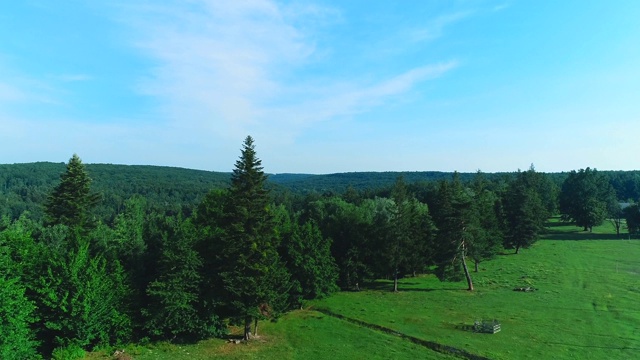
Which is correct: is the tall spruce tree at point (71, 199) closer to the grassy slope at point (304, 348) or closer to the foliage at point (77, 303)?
the foliage at point (77, 303)

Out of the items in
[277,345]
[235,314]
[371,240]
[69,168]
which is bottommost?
[277,345]

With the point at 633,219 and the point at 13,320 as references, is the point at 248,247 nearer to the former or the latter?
the point at 13,320

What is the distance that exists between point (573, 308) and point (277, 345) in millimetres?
31984

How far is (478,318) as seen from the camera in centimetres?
3994

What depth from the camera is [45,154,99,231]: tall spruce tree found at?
154 feet

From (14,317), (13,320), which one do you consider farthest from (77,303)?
(13,320)

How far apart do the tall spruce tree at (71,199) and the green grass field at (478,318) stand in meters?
21.9

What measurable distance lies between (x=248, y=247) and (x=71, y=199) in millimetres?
26487

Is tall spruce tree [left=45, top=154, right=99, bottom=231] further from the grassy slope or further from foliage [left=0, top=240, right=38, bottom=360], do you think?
the grassy slope

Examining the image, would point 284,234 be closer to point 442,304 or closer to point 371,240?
point 371,240

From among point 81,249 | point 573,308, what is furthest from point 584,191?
point 81,249

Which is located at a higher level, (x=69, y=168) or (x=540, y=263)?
(x=69, y=168)

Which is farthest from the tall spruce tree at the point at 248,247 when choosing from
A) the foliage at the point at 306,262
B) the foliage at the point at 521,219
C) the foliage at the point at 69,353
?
the foliage at the point at 521,219

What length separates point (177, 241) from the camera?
34094 mm
